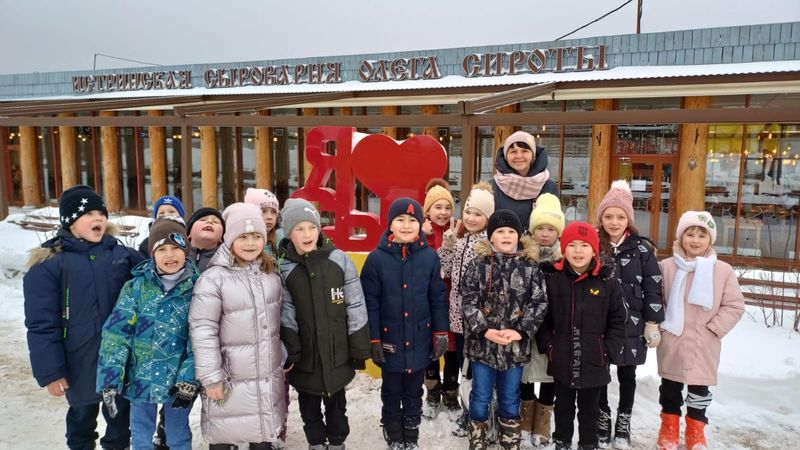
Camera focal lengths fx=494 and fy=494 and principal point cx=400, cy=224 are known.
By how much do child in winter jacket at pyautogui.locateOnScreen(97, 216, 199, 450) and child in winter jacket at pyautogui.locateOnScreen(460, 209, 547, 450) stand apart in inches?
67.0

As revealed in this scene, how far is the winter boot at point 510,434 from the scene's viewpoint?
3203 millimetres

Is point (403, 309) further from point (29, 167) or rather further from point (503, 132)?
point (29, 167)

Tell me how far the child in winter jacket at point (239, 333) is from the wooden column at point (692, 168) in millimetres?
9125

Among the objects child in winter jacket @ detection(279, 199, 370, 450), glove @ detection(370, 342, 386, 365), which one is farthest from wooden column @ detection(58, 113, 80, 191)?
glove @ detection(370, 342, 386, 365)

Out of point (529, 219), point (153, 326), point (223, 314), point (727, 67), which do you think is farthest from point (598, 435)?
point (727, 67)

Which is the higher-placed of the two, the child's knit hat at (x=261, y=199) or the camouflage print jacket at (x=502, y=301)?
the child's knit hat at (x=261, y=199)

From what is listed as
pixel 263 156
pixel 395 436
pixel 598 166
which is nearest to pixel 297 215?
pixel 395 436

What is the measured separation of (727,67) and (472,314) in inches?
305

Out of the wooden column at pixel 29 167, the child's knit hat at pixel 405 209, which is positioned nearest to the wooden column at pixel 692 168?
the child's knit hat at pixel 405 209

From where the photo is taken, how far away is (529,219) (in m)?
3.61

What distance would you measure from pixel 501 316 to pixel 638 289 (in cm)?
94

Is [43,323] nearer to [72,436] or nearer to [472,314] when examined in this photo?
[72,436]

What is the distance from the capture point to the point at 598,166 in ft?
32.6

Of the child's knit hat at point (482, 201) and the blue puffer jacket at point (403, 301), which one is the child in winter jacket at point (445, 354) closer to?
the child's knit hat at point (482, 201)
